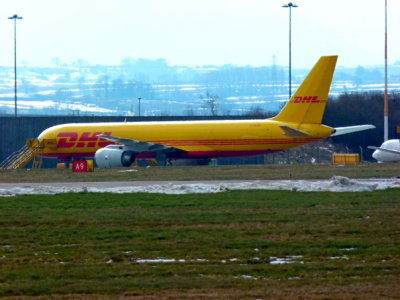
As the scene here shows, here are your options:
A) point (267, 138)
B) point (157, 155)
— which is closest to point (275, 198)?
point (267, 138)

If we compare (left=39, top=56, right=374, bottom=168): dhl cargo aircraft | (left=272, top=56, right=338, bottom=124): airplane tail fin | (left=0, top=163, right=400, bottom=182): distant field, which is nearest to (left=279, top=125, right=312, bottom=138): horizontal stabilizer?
(left=39, top=56, right=374, bottom=168): dhl cargo aircraft

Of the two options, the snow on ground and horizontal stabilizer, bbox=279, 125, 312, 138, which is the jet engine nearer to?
horizontal stabilizer, bbox=279, 125, 312, 138

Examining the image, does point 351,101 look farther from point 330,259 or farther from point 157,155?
point 330,259

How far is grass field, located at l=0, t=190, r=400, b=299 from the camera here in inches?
525

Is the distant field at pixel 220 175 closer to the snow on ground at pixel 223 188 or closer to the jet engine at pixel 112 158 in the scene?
the snow on ground at pixel 223 188

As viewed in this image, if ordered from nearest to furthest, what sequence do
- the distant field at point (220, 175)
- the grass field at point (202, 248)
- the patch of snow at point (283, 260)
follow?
the grass field at point (202, 248), the patch of snow at point (283, 260), the distant field at point (220, 175)

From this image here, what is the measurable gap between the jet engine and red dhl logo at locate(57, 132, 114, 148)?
3032mm

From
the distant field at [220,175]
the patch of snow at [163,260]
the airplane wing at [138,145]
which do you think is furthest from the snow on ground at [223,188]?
the airplane wing at [138,145]

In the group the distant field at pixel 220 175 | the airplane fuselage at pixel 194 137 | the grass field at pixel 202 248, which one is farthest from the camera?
the airplane fuselage at pixel 194 137

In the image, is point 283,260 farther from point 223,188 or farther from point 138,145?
point 138,145

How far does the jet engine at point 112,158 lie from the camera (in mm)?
57438

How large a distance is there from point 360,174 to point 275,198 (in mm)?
13156

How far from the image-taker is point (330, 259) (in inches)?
623

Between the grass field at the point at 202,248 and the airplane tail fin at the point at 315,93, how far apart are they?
95.3 feet
